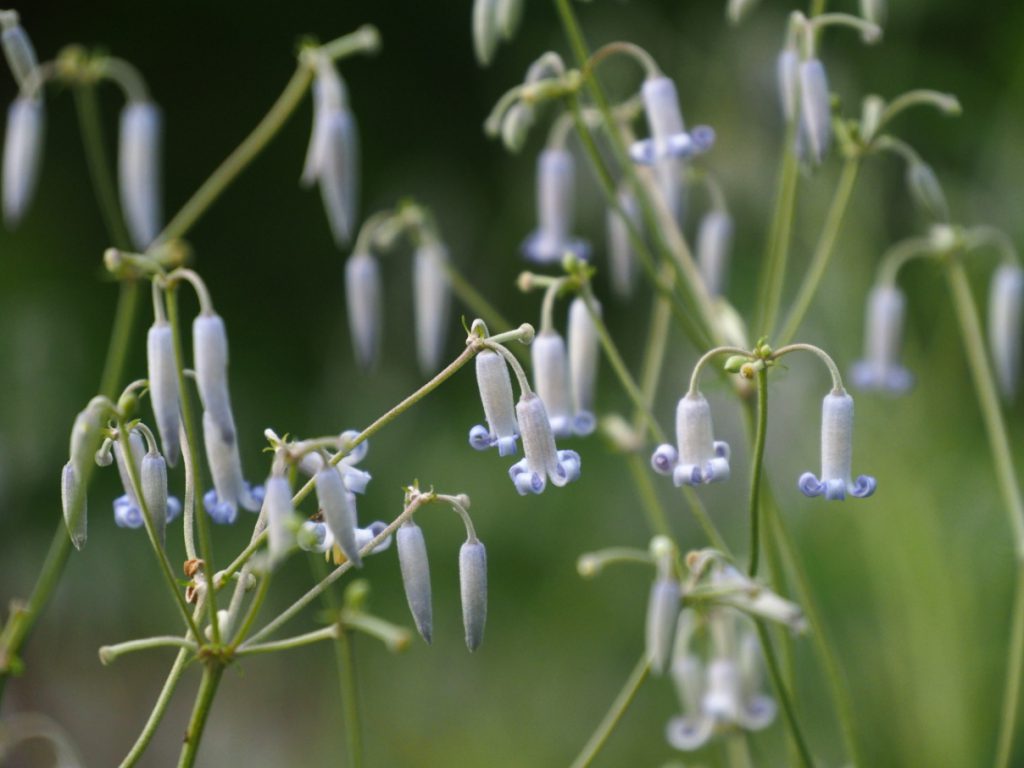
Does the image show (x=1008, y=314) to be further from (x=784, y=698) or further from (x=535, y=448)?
(x=535, y=448)

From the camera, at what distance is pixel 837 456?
1.66 m

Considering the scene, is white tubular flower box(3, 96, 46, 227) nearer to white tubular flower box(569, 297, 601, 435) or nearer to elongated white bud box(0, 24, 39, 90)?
elongated white bud box(0, 24, 39, 90)

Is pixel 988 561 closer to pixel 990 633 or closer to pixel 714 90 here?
pixel 990 633

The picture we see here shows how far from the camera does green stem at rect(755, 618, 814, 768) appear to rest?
1.66m

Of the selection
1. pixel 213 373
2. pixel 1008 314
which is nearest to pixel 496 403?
pixel 213 373

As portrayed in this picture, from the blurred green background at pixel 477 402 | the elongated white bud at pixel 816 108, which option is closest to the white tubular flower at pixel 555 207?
the elongated white bud at pixel 816 108

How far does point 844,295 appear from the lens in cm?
383

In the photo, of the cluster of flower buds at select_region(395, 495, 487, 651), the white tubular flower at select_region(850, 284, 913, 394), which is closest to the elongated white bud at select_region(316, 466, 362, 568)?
the cluster of flower buds at select_region(395, 495, 487, 651)

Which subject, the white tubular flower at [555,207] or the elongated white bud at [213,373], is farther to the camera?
the white tubular flower at [555,207]

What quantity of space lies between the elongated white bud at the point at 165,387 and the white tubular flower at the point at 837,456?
72 centimetres

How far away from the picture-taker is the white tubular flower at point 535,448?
1556 mm

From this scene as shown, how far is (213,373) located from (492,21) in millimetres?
843

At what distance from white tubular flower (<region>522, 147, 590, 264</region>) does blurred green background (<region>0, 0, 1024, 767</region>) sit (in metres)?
1.35

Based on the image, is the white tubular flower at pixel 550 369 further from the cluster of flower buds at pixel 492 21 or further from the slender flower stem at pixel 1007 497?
the slender flower stem at pixel 1007 497
